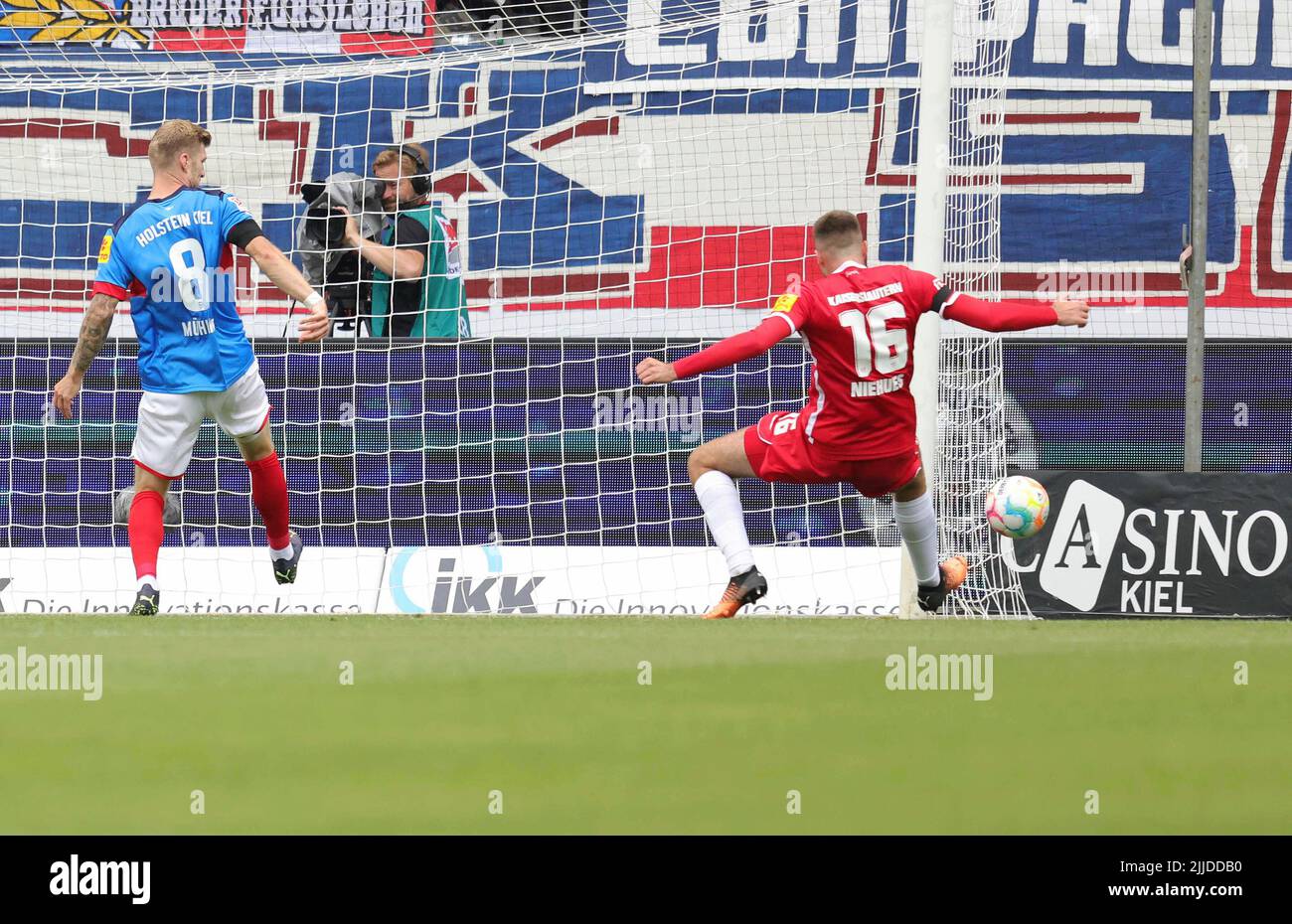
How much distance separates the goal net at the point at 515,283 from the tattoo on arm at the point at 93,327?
254 centimetres

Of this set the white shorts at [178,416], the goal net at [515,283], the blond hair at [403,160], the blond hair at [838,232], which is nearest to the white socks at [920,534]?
the blond hair at [838,232]

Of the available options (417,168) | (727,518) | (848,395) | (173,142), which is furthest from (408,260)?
(848,395)

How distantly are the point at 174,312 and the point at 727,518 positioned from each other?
2234 mm

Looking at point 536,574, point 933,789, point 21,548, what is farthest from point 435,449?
point 933,789

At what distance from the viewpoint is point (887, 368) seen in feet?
20.3

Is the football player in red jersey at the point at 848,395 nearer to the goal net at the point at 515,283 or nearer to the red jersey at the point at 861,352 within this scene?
the red jersey at the point at 861,352

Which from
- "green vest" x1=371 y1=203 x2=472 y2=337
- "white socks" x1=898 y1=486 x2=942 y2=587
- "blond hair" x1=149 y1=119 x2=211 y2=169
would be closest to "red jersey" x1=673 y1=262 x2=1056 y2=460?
"white socks" x1=898 y1=486 x2=942 y2=587

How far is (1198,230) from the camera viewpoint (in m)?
7.56

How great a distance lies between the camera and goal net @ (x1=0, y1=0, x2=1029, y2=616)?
8367 millimetres

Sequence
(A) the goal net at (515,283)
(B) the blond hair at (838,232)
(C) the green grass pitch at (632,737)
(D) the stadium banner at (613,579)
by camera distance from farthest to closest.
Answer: (A) the goal net at (515,283), (D) the stadium banner at (613,579), (B) the blond hair at (838,232), (C) the green grass pitch at (632,737)

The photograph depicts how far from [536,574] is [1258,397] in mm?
4050

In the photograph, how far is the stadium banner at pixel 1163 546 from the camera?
767 centimetres

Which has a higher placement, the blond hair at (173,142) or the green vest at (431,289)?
the blond hair at (173,142)

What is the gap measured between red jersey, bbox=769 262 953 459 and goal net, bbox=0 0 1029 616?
5.54 feet
